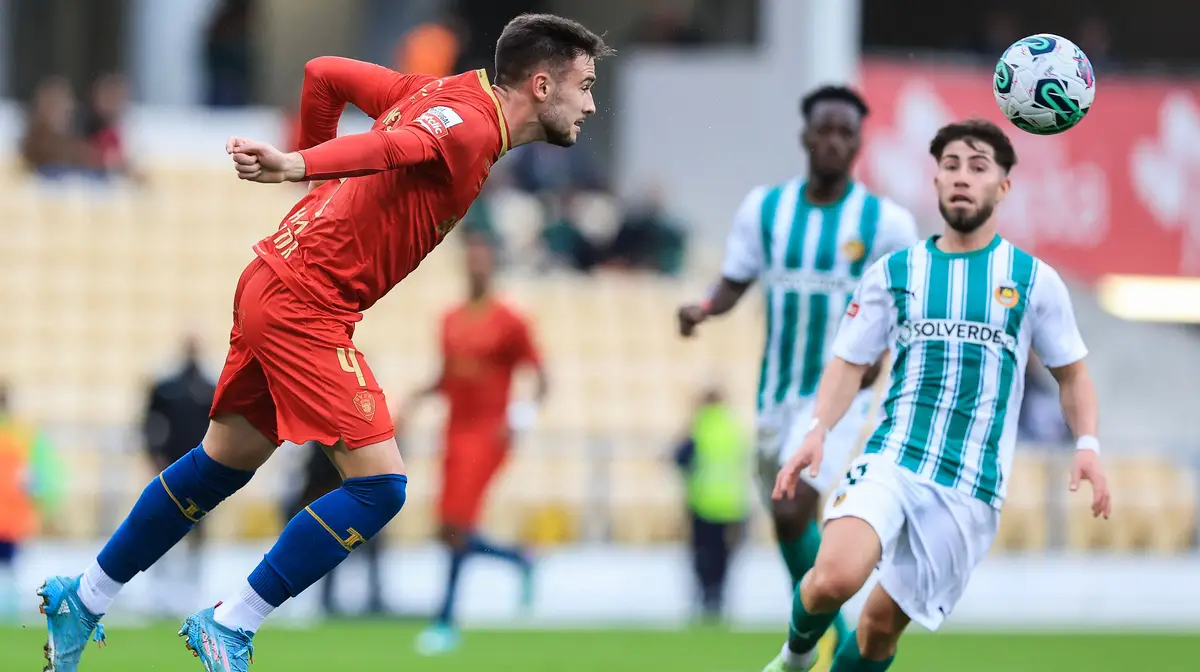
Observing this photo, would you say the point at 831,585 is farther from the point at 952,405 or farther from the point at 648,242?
the point at 648,242

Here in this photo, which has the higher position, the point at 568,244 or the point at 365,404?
the point at 365,404

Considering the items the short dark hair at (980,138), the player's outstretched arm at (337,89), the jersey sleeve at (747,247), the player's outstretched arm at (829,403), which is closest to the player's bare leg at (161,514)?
the player's outstretched arm at (337,89)

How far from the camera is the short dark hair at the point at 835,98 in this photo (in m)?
8.41

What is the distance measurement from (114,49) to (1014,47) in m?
21.4

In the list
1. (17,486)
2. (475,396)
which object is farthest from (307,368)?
(17,486)

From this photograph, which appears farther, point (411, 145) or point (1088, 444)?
point (1088, 444)

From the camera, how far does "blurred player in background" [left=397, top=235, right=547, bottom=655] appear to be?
12.4 metres

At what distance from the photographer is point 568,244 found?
20875 mm

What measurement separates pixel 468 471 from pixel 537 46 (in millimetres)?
6203

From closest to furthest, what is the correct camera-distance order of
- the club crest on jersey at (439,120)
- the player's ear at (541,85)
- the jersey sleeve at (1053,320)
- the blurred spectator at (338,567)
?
the club crest on jersey at (439,120) < the player's ear at (541,85) < the jersey sleeve at (1053,320) < the blurred spectator at (338,567)

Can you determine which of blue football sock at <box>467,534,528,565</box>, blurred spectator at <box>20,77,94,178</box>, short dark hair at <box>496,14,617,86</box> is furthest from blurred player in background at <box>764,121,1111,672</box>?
blurred spectator at <box>20,77,94,178</box>

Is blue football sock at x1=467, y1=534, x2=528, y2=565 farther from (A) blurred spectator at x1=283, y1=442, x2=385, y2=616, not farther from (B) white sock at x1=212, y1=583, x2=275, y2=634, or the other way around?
(B) white sock at x1=212, y1=583, x2=275, y2=634

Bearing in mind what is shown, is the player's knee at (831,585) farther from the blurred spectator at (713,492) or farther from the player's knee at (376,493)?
the blurred spectator at (713,492)

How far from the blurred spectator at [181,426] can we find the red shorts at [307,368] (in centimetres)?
883
